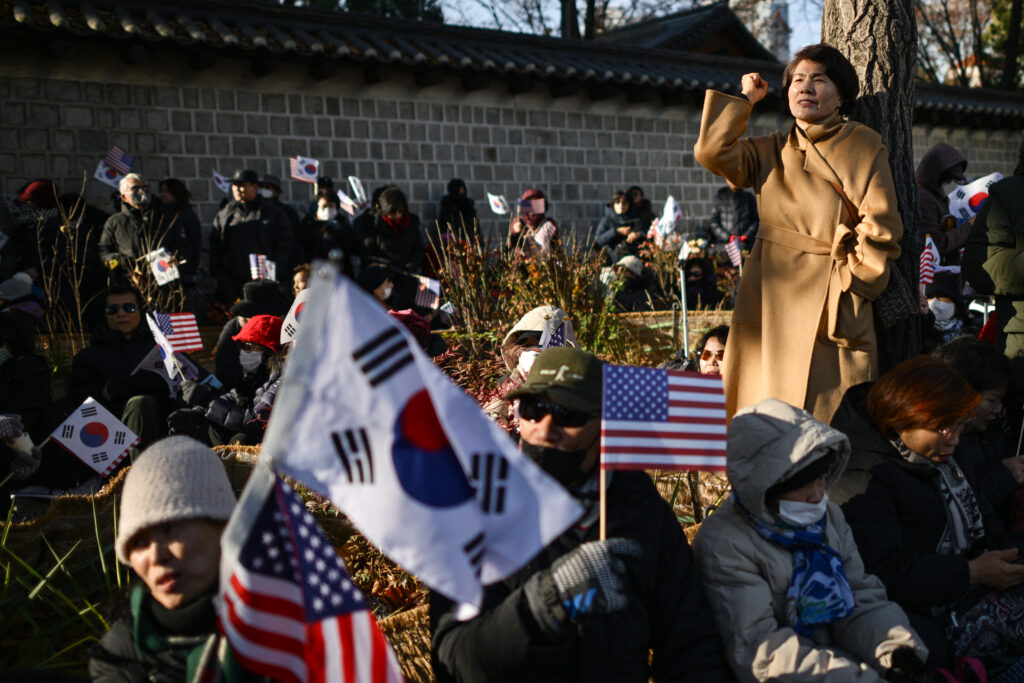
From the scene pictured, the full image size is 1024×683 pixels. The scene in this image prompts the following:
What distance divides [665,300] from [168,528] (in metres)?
8.59

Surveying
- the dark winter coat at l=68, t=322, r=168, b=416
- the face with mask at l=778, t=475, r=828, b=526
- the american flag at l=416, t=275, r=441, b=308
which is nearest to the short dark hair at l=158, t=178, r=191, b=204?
the american flag at l=416, t=275, r=441, b=308

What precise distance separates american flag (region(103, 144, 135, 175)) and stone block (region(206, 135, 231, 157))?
5.70 ft

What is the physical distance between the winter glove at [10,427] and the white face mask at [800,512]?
3.65 m

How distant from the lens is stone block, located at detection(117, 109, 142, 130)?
11391 mm

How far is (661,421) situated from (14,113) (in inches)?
390

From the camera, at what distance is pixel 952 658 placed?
135 inches

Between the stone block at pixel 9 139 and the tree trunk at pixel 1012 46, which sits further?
the tree trunk at pixel 1012 46

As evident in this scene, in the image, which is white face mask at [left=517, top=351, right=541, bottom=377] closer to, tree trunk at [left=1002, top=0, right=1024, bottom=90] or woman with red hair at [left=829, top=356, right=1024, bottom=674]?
woman with red hair at [left=829, top=356, right=1024, bottom=674]

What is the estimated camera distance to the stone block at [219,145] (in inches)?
470

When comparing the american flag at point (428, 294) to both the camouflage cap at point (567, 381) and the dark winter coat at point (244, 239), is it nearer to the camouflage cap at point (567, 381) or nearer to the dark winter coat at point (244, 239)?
the dark winter coat at point (244, 239)

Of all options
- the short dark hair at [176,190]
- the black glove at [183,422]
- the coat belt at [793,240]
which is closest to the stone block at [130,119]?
the short dark hair at [176,190]

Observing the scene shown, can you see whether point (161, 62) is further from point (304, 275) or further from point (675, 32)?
point (675, 32)

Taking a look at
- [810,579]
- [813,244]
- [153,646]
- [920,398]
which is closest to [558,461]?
[810,579]

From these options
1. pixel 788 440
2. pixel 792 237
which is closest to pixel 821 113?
pixel 792 237
